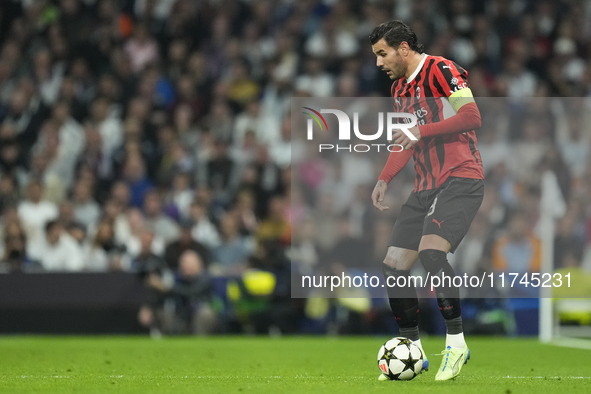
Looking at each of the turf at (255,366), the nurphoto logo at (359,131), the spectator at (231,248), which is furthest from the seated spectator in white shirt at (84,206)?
the nurphoto logo at (359,131)

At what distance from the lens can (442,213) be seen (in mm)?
6012

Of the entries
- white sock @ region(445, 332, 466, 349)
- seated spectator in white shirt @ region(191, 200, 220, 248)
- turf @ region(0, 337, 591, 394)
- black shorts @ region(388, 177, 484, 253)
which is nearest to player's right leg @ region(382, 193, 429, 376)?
black shorts @ region(388, 177, 484, 253)

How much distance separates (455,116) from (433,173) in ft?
1.53

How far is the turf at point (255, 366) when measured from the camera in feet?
18.7

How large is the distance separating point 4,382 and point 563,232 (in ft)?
24.4

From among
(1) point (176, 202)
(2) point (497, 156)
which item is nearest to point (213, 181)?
(1) point (176, 202)

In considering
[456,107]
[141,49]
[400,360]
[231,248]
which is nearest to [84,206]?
[231,248]

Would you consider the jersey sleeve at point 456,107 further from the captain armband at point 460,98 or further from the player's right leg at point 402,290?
the player's right leg at point 402,290

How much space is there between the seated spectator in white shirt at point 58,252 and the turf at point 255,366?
3.61 feet

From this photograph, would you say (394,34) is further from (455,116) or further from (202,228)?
(202,228)

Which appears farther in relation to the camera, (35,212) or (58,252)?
(35,212)

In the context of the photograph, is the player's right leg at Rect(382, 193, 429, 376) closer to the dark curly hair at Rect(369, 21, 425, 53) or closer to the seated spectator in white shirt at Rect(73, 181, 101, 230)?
the dark curly hair at Rect(369, 21, 425, 53)

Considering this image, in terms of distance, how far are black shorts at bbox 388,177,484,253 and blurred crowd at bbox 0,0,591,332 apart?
2.68 meters

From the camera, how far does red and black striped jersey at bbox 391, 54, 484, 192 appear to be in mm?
6094
